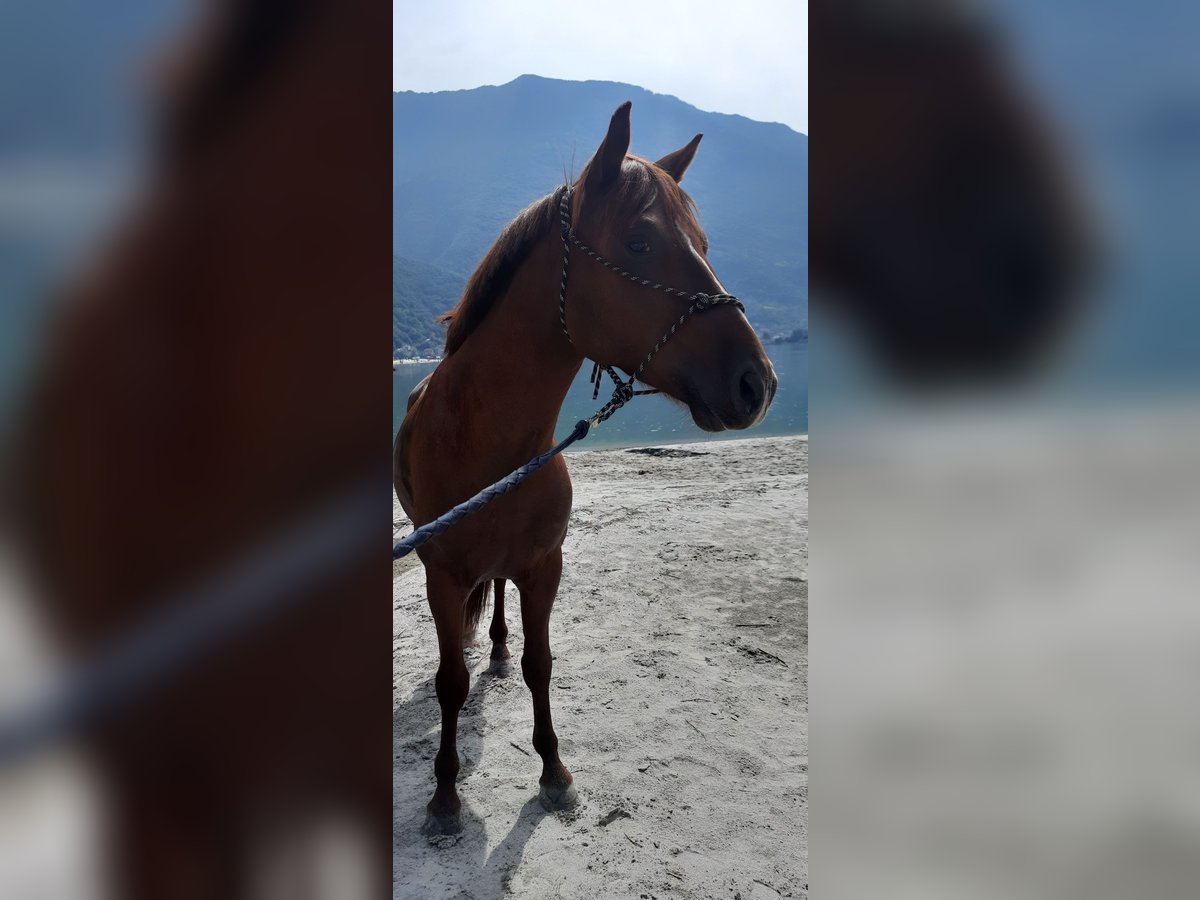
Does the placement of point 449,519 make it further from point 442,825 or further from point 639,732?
point 639,732

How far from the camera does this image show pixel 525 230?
2461 mm

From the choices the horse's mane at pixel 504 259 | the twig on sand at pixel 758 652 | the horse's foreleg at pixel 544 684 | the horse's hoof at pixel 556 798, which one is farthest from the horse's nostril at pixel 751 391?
the twig on sand at pixel 758 652

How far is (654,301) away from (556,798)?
226cm

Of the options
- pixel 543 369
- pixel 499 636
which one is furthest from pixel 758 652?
pixel 543 369

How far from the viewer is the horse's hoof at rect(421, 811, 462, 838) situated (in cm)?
282

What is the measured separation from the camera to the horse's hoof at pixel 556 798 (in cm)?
296

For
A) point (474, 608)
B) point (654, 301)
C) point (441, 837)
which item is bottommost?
point (441, 837)

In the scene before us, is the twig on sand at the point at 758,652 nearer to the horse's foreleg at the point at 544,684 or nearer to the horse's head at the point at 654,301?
the horse's foreleg at the point at 544,684

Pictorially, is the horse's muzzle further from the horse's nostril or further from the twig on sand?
the twig on sand

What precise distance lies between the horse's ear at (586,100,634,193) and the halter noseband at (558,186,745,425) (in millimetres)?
150
